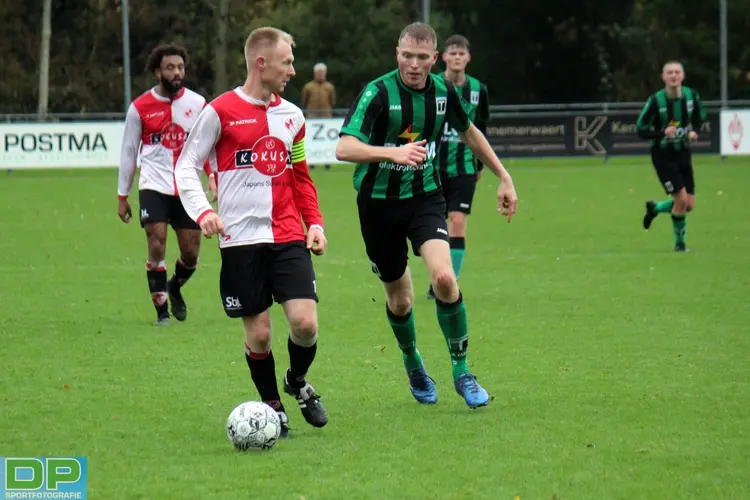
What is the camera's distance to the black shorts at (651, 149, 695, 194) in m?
15.5

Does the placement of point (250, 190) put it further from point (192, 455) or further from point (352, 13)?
point (352, 13)

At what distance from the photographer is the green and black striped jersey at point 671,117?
51.1 feet

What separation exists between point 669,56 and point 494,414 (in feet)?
148

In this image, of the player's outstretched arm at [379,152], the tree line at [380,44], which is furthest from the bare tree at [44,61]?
the player's outstretched arm at [379,152]

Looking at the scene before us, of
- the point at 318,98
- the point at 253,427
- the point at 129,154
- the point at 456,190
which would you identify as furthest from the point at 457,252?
the point at 318,98

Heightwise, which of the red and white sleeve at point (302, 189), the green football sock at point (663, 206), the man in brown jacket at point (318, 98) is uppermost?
the man in brown jacket at point (318, 98)

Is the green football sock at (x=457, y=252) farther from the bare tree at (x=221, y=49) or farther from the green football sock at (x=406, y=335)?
the bare tree at (x=221, y=49)

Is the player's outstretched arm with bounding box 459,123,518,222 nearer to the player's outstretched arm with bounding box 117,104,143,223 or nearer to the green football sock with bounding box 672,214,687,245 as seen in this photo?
the player's outstretched arm with bounding box 117,104,143,223

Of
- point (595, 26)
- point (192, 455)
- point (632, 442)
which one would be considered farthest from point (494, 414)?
point (595, 26)

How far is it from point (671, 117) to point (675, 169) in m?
0.60

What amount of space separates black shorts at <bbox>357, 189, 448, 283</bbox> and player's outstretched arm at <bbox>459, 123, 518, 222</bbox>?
314 millimetres

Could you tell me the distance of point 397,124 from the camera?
733 centimetres

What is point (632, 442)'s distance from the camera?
20.7ft

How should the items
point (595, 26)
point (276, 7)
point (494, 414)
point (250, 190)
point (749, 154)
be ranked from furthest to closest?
1. point (276, 7)
2. point (595, 26)
3. point (749, 154)
4. point (494, 414)
5. point (250, 190)
